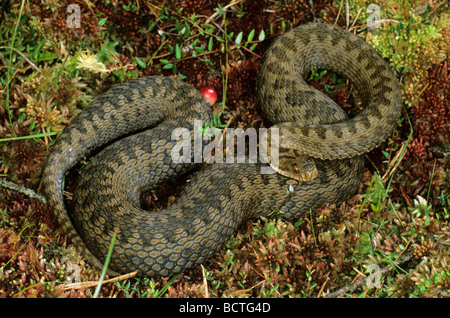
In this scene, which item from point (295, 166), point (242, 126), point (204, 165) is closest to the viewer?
point (295, 166)

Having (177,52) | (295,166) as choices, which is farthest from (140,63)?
(295,166)

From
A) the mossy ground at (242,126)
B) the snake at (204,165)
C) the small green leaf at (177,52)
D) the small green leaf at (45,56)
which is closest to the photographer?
the mossy ground at (242,126)

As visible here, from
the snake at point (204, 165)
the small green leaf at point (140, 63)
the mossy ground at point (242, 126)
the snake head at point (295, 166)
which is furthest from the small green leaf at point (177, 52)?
the snake head at point (295, 166)

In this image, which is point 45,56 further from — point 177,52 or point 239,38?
point 239,38

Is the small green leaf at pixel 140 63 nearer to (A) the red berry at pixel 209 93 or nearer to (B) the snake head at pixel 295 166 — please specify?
(A) the red berry at pixel 209 93

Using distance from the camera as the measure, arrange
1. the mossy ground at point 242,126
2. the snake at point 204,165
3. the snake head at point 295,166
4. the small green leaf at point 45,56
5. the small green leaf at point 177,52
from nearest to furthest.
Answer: the mossy ground at point 242,126 < the snake at point 204,165 < the snake head at point 295,166 < the small green leaf at point 45,56 < the small green leaf at point 177,52

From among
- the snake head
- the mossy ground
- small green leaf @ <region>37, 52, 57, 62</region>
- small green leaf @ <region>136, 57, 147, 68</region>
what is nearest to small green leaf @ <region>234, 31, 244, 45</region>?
the mossy ground
